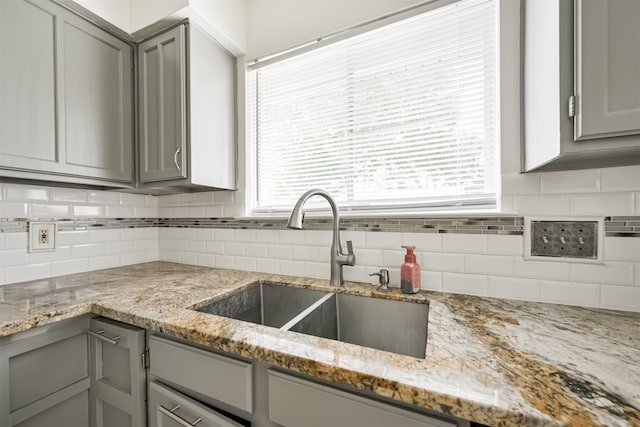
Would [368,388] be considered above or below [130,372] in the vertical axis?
above

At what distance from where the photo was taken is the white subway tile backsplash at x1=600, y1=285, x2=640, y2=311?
0.87 meters

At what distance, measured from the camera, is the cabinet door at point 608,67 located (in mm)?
613

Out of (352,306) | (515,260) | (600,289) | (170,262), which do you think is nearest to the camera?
(600,289)

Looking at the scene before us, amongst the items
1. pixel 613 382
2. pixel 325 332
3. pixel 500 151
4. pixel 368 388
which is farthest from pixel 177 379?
pixel 500 151

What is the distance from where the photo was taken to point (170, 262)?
186 cm

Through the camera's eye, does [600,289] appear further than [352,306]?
No

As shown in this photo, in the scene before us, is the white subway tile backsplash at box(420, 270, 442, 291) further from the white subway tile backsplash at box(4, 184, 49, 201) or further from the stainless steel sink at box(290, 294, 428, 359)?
the white subway tile backsplash at box(4, 184, 49, 201)

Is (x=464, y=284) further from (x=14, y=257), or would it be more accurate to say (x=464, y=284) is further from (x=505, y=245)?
(x=14, y=257)

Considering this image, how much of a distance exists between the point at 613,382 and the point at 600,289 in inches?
22.3

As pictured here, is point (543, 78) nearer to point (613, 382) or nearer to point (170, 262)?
point (613, 382)

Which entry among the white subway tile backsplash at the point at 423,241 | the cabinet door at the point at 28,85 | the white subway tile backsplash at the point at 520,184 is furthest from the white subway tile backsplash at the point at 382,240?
the cabinet door at the point at 28,85

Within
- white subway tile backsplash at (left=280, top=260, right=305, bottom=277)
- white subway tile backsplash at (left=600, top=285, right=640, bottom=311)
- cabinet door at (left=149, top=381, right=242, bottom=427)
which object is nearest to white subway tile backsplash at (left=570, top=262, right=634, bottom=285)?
white subway tile backsplash at (left=600, top=285, right=640, bottom=311)

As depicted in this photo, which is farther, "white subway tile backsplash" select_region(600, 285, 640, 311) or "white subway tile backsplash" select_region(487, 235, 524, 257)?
"white subway tile backsplash" select_region(487, 235, 524, 257)

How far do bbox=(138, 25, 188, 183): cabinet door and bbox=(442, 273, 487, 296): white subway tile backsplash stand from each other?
1327mm
